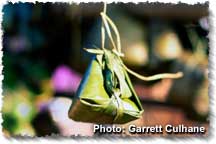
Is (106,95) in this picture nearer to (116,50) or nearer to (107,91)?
(107,91)

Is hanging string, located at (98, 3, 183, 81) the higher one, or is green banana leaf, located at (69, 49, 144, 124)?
hanging string, located at (98, 3, 183, 81)

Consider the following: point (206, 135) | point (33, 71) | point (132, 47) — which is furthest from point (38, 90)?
point (206, 135)

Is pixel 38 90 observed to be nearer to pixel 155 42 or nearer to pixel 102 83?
pixel 102 83

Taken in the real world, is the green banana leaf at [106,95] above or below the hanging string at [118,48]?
below
